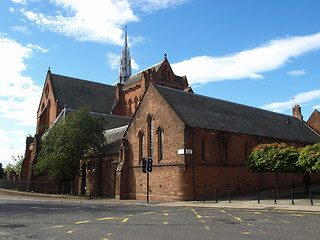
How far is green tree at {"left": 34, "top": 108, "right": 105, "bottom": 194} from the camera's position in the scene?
1347 inches

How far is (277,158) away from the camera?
24.1m

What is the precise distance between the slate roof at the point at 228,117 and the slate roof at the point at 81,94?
28961mm

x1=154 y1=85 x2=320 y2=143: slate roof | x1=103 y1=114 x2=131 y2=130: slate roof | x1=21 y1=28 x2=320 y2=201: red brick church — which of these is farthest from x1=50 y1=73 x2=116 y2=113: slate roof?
x1=154 y1=85 x2=320 y2=143: slate roof

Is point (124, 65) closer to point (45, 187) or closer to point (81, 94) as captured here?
point (81, 94)

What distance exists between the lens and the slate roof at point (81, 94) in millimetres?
55188

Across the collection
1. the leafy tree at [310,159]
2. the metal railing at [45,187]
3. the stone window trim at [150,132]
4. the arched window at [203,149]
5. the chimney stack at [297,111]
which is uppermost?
the chimney stack at [297,111]

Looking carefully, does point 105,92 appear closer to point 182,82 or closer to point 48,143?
point 182,82

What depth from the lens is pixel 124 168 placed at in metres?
31.7

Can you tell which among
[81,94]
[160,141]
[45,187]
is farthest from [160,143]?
[81,94]

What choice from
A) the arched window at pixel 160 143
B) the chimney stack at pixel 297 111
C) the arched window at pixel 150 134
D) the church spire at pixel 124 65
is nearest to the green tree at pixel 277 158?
the arched window at pixel 160 143

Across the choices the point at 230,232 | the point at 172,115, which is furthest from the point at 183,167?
the point at 230,232

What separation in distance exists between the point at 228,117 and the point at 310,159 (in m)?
11.6

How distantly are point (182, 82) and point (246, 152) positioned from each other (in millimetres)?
30826

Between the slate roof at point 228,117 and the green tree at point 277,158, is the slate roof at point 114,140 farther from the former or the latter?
the green tree at point 277,158
